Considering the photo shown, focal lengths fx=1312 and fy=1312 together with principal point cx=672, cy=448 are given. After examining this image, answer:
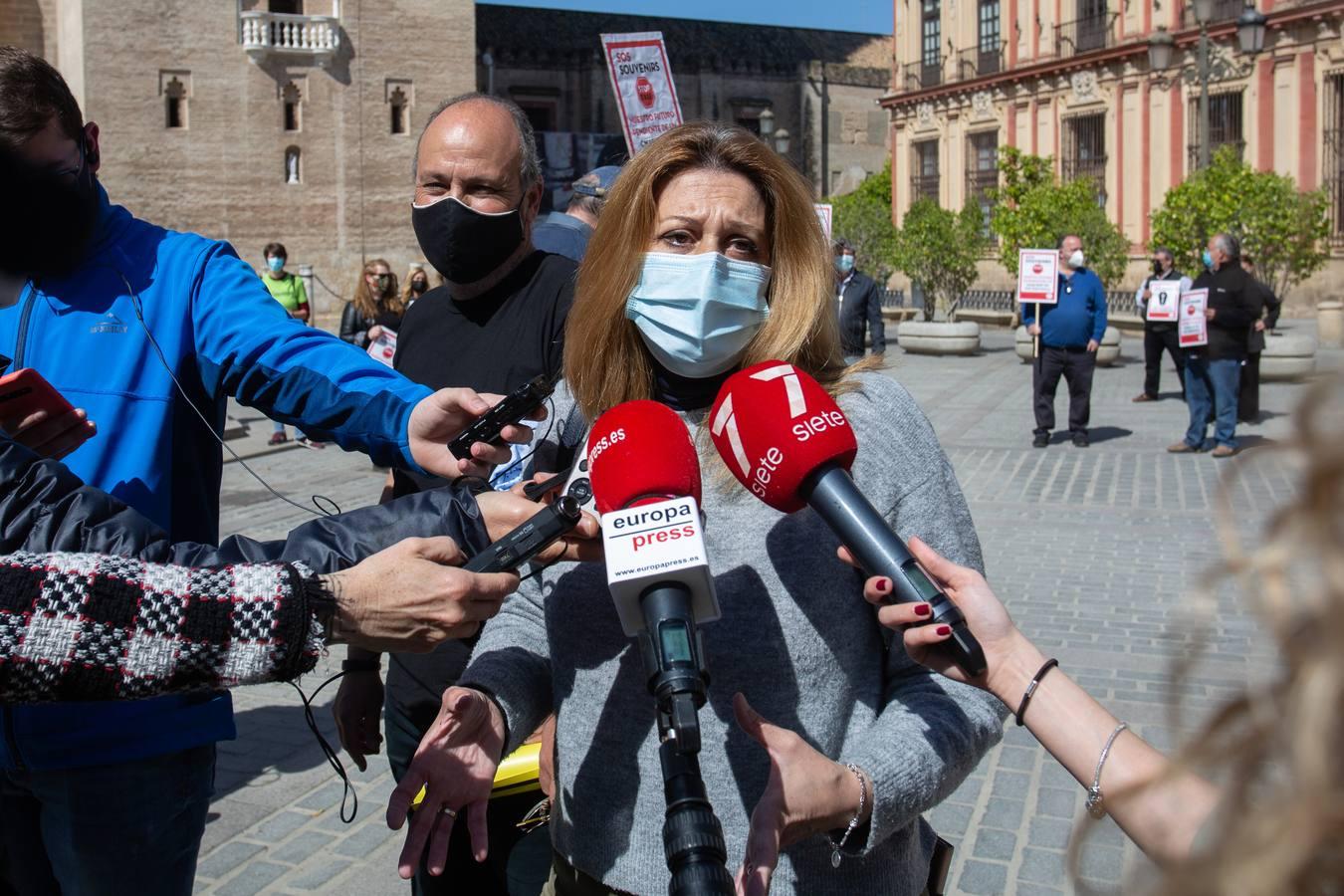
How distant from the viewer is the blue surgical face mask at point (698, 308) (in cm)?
235

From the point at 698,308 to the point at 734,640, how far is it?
23.9 inches

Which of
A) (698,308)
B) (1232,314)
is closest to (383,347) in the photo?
(698,308)

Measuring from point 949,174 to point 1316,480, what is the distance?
45.6m

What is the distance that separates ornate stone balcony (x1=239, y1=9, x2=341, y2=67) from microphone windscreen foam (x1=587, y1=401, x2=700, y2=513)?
39259 mm

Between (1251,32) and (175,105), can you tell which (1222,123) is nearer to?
(1251,32)

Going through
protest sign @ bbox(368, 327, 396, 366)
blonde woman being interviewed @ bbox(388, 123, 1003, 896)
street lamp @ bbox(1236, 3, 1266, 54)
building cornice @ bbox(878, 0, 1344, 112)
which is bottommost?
blonde woman being interviewed @ bbox(388, 123, 1003, 896)

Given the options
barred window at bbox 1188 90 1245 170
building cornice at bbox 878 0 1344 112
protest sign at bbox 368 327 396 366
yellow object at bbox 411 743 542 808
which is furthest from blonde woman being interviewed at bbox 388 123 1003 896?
barred window at bbox 1188 90 1245 170

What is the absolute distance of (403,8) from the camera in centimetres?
3984

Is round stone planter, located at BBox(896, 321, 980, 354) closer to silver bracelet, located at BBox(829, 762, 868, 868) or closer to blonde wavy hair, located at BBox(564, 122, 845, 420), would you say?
blonde wavy hair, located at BBox(564, 122, 845, 420)

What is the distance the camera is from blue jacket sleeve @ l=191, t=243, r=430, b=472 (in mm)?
2564

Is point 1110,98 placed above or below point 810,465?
above

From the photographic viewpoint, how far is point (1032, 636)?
7.02 meters

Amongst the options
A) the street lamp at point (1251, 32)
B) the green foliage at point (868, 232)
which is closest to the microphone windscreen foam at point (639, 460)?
the street lamp at point (1251, 32)

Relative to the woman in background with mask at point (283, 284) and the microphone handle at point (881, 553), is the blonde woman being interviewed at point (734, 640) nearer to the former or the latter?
the microphone handle at point (881, 553)
